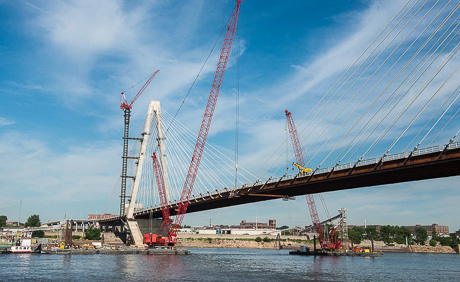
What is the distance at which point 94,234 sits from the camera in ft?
527

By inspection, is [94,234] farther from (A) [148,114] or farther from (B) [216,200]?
(B) [216,200]

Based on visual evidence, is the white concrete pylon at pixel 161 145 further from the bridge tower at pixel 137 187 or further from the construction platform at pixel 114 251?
the construction platform at pixel 114 251

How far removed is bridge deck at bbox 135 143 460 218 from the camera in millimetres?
57269

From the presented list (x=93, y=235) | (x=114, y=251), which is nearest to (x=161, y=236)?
(x=114, y=251)

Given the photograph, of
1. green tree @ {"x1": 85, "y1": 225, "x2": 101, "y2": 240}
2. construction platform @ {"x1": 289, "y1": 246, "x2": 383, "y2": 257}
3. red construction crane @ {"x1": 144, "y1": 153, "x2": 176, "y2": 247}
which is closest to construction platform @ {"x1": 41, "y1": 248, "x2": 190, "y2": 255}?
red construction crane @ {"x1": 144, "y1": 153, "x2": 176, "y2": 247}

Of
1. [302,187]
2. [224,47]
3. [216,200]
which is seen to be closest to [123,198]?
[216,200]

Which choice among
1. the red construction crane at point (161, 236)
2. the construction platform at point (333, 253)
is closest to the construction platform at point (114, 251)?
the red construction crane at point (161, 236)

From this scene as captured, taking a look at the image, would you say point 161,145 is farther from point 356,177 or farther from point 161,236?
point 356,177

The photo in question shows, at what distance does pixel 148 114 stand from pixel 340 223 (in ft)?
252

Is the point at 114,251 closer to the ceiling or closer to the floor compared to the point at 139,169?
closer to the floor

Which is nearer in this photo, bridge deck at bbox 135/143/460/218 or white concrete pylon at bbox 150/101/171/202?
bridge deck at bbox 135/143/460/218

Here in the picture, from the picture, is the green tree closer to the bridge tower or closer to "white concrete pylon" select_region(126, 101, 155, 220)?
the bridge tower

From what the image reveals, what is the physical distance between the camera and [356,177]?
69812mm

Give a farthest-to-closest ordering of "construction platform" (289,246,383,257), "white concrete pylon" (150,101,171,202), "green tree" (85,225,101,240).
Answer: "green tree" (85,225,101,240) → "construction platform" (289,246,383,257) → "white concrete pylon" (150,101,171,202)
